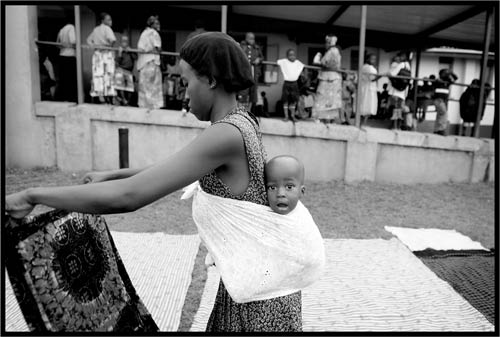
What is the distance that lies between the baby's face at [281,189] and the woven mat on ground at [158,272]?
6.19ft

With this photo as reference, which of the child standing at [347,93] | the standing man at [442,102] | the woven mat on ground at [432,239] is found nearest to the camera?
the woven mat on ground at [432,239]

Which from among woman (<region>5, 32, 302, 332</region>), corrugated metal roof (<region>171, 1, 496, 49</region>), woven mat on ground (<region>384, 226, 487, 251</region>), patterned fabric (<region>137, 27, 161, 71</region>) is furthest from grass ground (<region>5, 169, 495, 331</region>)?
corrugated metal roof (<region>171, 1, 496, 49</region>)

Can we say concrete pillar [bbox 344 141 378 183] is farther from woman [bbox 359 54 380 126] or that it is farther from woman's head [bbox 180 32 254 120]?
woman's head [bbox 180 32 254 120]

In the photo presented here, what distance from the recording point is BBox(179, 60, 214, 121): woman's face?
140 centimetres

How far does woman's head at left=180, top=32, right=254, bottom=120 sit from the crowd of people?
6.13m

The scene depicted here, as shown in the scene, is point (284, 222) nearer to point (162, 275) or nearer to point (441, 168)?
point (162, 275)

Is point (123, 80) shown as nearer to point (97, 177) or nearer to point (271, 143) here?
point (271, 143)

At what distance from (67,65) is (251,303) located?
8.19 meters

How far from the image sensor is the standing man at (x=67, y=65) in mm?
7973

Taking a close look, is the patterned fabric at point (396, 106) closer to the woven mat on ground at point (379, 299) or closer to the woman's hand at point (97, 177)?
the woven mat on ground at point (379, 299)

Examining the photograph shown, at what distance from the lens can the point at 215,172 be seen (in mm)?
1404

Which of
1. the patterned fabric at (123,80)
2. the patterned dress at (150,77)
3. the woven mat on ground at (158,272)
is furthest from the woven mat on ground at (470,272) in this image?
the patterned fabric at (123,80)

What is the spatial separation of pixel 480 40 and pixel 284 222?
1266cm

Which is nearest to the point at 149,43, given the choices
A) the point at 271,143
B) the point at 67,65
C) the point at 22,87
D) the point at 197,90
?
the point at 67,65
